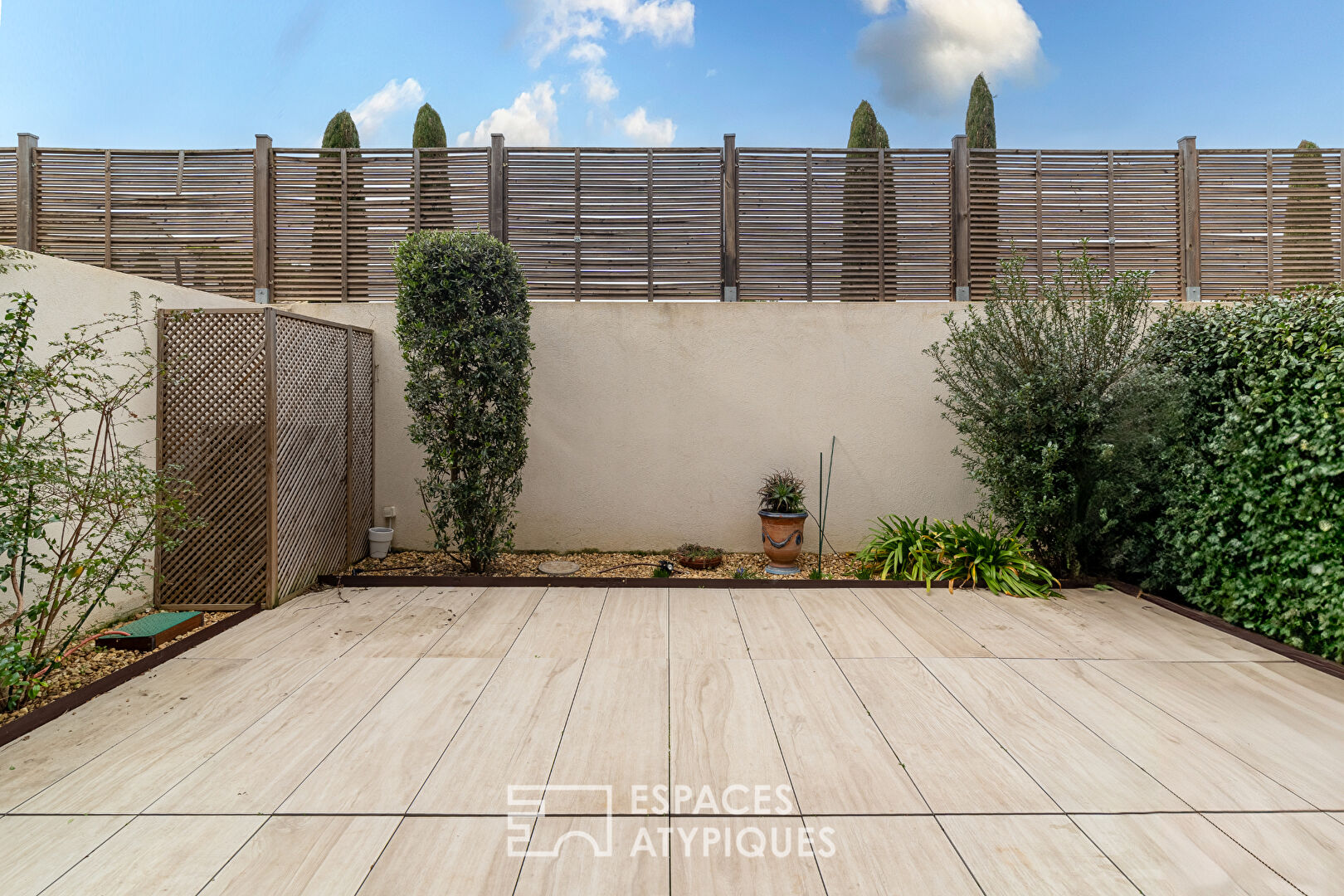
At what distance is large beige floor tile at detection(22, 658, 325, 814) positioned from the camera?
2025mm

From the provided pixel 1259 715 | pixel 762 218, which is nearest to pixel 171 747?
pixel 1259 715

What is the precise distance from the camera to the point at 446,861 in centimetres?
173

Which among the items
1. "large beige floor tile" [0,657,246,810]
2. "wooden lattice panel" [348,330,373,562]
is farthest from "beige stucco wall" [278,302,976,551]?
"large beige floor tile" [0,657,246,810]

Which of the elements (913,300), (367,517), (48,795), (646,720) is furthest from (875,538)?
(48,795)

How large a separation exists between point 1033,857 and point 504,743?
183 cm

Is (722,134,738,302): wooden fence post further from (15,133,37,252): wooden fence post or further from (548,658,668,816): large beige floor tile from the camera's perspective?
(15,133,37,252): wooden fence post

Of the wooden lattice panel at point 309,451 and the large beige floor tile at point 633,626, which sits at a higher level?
the wooden lattice panel at point 309,451

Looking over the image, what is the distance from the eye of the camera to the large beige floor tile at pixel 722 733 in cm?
212

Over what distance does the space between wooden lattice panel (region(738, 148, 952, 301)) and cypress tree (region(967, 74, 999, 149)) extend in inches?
122

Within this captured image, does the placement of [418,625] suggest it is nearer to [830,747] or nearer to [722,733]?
[722,733]

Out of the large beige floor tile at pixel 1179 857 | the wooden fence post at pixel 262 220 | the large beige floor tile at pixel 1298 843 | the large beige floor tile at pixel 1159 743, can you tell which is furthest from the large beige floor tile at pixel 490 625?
the wooden fence post at pixel 262 220

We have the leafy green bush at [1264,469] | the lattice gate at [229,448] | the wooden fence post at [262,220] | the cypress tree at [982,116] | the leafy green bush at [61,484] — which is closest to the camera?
the leafy green bush at [61,484]

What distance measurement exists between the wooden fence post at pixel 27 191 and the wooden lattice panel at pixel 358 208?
2.00 meters

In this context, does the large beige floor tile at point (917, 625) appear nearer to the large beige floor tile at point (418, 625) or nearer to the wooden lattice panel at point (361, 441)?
the large beige floor tile at point (418, 625)
